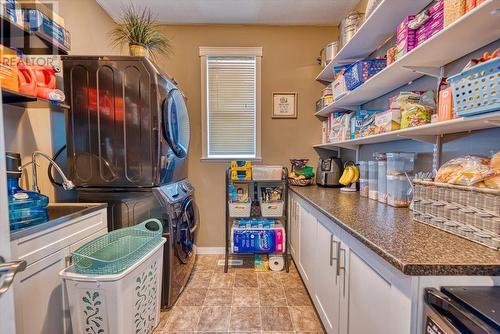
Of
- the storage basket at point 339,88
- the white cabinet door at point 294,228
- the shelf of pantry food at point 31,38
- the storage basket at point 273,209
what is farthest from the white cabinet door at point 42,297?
the storage basket at point 339,88

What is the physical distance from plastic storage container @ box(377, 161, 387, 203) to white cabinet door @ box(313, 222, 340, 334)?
18.5 inches

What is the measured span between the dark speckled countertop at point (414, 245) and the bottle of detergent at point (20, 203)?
4.90 feet

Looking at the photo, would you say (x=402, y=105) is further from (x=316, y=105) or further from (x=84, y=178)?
(x=84, y=178)

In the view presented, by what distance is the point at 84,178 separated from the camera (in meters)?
1.69

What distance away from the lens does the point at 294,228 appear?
2324 millimetres

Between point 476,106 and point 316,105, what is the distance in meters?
2.00

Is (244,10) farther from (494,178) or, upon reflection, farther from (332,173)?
(494,178)

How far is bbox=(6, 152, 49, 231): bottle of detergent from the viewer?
1.05 m

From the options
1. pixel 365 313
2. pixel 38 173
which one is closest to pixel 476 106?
pixel 365 313

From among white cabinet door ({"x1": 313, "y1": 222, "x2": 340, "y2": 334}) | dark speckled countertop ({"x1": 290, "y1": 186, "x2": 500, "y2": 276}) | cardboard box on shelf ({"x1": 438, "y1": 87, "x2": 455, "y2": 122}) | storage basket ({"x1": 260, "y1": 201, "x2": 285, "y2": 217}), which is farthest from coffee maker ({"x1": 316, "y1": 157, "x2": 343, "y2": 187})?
cardboard box on shelf ({"x1": 438, "y1": 87, "x2": 455, "y2": 122})

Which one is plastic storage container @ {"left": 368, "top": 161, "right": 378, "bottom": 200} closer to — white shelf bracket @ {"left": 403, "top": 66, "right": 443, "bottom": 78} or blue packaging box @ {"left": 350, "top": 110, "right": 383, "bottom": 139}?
blue packaging box @ {"left": 350, "top": 110, "right": 383, "bottom": 139}

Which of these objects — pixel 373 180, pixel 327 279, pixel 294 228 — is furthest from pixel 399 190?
pixel 294 228

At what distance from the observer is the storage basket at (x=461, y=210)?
2.44ft

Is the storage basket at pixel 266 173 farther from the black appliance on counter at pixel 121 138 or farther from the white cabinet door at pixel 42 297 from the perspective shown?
the white cabinet door at pixel 42 297
